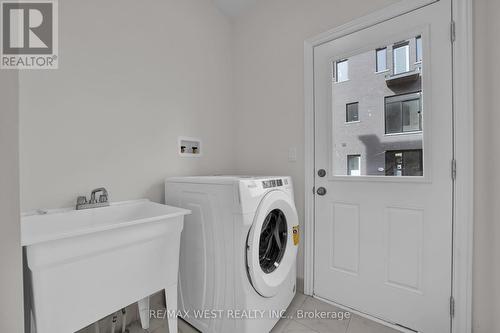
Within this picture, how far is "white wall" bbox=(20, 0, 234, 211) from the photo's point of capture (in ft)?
3.92

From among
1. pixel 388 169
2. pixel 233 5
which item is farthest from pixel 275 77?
pixel 388 169

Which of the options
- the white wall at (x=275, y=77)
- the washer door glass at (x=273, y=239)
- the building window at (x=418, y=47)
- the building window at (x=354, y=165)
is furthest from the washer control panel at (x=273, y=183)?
the building window at (x=418, y=47)

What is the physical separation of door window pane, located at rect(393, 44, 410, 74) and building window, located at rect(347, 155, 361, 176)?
24.2 inches

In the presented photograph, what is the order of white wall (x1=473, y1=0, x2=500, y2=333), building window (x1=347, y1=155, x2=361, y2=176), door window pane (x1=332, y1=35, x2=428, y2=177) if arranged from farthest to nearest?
building window (x1=347, y1=155, x2=361, y2=176) → door window pane (x1=332, y1=35, x2=428, y2=177) → white wall (x1=473, y1=0, x2=500, y2=333)

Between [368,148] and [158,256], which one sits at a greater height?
[368,148]

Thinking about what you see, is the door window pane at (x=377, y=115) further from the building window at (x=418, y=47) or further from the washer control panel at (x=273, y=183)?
the washer control panel at (x=273, y=183)

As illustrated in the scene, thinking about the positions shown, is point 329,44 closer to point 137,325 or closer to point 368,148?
point 368,148

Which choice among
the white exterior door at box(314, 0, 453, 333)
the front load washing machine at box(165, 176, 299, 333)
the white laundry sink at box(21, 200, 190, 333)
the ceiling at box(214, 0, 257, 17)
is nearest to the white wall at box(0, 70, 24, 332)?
the white laundry sink at box(21, 200, 190, 333)

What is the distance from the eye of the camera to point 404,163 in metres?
1.44

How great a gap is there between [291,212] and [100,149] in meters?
1.30

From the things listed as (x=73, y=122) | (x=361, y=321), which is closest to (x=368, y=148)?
(x=361, y=321)

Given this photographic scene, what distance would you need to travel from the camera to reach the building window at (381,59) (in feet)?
4.96

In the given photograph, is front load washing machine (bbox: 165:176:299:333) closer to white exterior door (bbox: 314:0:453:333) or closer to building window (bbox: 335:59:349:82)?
white exterior door (bbox: 314:0:453:333)

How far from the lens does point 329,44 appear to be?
1.73 meters
